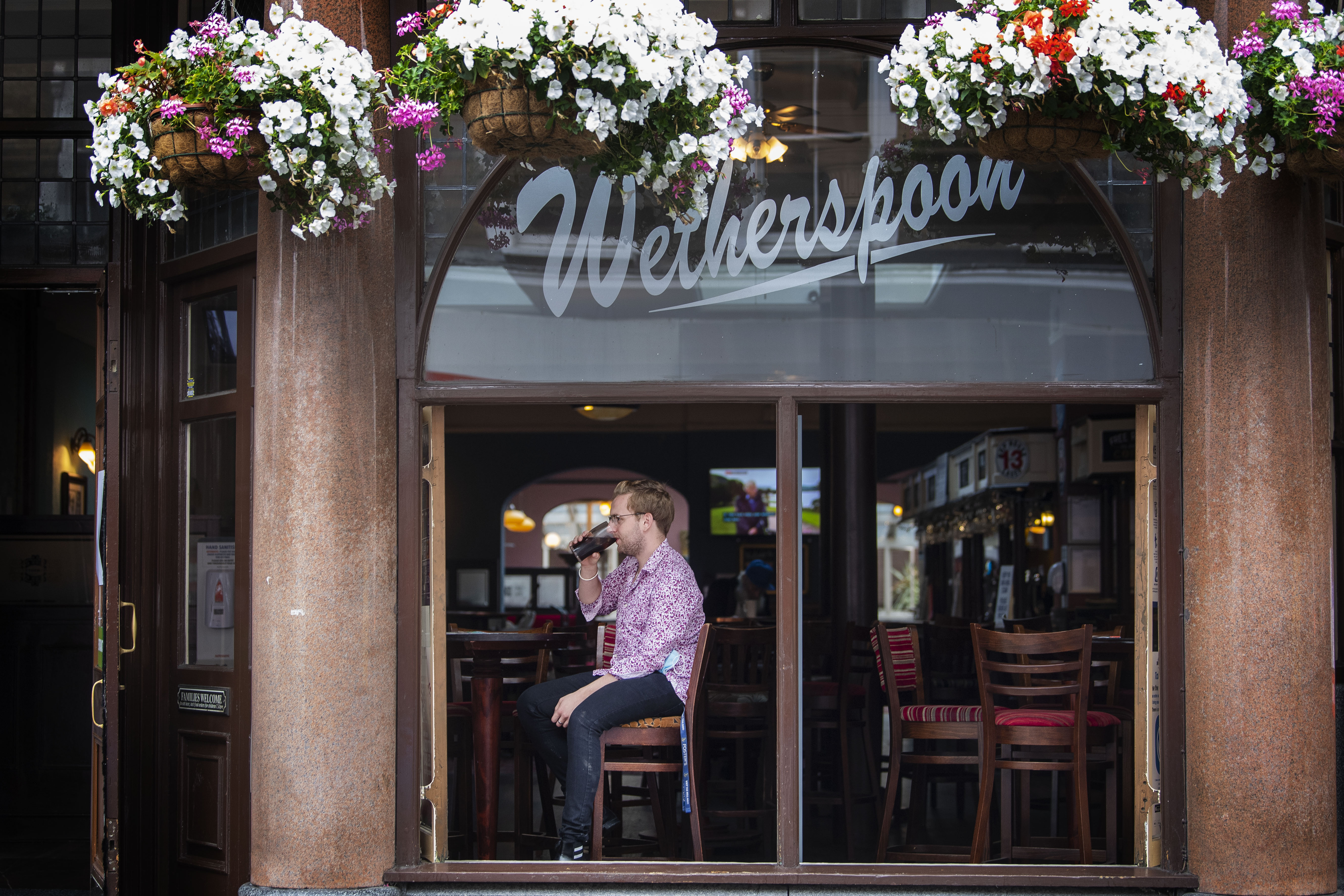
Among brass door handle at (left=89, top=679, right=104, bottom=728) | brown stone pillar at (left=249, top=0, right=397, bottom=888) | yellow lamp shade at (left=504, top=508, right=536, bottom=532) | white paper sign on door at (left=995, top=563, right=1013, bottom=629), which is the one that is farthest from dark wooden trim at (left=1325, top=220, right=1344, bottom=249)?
yellow lamp shade at (left=504, top=508, right=536, bottom=532)

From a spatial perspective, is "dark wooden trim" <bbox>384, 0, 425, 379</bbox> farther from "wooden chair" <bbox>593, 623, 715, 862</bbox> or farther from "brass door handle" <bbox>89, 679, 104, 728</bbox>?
"brass door handle" <bbox>89, 679, 104, 728</bbox>

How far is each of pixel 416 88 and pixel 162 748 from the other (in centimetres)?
272

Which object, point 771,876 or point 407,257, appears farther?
point 407,257

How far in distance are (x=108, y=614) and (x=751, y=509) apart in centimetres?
1235

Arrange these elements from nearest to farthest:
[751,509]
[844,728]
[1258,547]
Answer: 1. [1258,547]
2. [844,728]
3. [751,509]

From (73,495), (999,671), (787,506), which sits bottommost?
(999,671)

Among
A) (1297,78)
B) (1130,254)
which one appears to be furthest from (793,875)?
(1297,78)

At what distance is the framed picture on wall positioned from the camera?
8.55 m

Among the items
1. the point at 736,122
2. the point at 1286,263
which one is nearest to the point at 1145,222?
the point at 1286,263

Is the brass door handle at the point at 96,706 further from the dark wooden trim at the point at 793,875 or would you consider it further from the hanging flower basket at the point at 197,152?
the hanging flower basket at the point at 197,152

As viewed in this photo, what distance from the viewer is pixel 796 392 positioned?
4156 mm

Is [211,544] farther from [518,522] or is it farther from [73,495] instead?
[518,522]

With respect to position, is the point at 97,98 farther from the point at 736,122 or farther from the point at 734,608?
the point at 734,608

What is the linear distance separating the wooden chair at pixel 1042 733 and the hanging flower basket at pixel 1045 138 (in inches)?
69.6
